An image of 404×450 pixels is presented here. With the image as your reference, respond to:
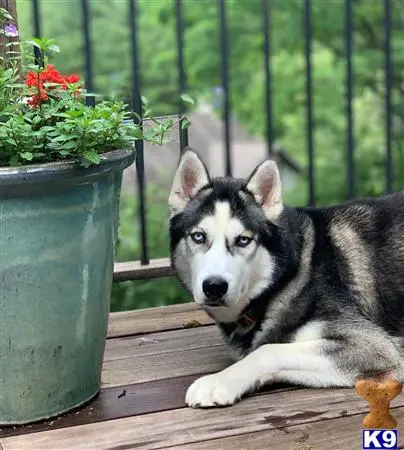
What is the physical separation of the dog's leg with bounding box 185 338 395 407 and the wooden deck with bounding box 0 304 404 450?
4 centimetres

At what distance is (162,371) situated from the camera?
102 inches

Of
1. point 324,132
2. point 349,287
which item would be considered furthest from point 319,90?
point 349,287

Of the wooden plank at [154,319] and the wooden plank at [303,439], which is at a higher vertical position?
the wooden plank at [303,439]

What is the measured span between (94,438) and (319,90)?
15.4 feet

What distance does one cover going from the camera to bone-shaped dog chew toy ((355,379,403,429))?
175cm

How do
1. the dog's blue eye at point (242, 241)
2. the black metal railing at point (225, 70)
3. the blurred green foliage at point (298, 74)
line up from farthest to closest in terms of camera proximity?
the blurred green foliage at point (298, 74) → the black metal railing at point (225, 70) → the dog's blue eye at point (242, 241)

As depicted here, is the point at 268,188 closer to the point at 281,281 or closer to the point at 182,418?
the point at 281,281

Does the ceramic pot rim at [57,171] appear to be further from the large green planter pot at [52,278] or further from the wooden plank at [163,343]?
the wooden plank at [163,343]

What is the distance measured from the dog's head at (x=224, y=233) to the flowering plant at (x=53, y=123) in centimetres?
26

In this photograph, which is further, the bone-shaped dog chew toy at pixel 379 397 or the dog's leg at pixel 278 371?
the dog's leg at pixel 278 371

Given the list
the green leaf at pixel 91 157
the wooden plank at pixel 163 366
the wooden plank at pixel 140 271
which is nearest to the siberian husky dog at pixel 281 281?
the wooden plank at pixel 163 366

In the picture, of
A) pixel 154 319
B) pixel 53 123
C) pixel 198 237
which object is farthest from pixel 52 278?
pixel 154 319

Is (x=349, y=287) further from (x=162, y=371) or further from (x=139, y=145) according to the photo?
(x=139, y=145)

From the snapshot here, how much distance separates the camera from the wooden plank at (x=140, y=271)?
10.7 ft
